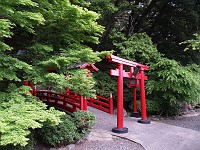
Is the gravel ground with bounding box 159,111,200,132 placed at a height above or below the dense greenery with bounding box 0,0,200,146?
below

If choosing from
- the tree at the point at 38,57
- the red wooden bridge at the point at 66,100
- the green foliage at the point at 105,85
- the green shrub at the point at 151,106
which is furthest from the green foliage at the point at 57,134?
the green foliage at the point at 105,85

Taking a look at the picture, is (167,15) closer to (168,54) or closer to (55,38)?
(168,54)

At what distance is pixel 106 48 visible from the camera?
13.7 meters

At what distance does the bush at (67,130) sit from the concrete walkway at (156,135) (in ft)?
2.43

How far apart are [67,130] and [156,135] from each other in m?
3.33

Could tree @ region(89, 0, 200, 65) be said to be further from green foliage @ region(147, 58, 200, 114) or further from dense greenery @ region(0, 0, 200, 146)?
green foliage @ region(147, 58, 200, 114)

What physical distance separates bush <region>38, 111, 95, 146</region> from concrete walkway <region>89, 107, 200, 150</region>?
74cm

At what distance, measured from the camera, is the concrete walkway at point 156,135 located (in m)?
6.57

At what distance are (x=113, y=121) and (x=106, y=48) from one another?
5597 mm

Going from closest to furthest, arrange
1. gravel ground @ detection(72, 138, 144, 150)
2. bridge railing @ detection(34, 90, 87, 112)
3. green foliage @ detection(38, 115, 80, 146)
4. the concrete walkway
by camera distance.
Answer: green foliage @ detection(38, 115, 80, 146), gravel ground @ detection(72, 138, 144, 150), the concrete walkway, bridge railing @ detection(34, 90, 87, 112)

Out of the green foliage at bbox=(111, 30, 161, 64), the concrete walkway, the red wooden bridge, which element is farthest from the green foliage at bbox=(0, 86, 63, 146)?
the green foliage at bbox=(111, 30, 161, 64)

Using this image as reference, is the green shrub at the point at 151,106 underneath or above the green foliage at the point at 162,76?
underneath

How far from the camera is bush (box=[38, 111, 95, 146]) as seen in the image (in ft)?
19.4

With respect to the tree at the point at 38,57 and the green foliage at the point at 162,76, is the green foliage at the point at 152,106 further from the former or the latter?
the tree at the point at 38,57
